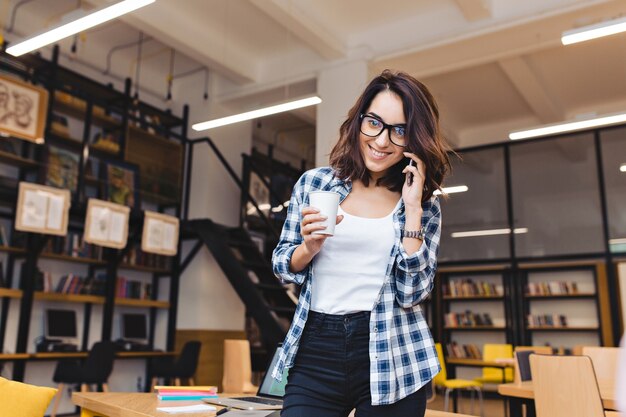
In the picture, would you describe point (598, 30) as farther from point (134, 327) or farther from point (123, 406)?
point (134, 327)

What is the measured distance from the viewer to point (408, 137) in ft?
3.71

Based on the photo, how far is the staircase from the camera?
710 centimetres

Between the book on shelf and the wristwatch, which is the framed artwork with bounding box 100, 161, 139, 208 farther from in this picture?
the wristwatch

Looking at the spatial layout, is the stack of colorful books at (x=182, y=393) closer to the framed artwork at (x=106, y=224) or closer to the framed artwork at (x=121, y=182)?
the framed artwork at (x=106, y=224)

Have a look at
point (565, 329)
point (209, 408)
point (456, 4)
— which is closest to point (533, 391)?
point (209, 408)

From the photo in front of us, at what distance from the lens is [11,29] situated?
22.7 ft

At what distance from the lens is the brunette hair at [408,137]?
1124 mm

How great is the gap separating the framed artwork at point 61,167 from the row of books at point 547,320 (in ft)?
22.4

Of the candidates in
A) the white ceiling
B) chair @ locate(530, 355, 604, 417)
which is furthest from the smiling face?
the white ceiling

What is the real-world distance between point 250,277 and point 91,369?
230cm

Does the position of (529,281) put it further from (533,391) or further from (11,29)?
(11,29)

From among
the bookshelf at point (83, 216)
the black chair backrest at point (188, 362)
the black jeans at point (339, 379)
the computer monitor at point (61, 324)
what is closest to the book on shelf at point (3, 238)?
the bookshelf at point (83, 216)

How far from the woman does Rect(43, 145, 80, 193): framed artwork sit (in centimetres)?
619

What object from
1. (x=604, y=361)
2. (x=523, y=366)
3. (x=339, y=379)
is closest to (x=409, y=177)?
(x=339, y=379)
